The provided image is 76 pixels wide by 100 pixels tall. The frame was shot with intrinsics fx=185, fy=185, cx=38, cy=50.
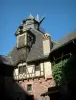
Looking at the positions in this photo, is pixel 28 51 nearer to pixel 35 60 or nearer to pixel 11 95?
pixel 35 60

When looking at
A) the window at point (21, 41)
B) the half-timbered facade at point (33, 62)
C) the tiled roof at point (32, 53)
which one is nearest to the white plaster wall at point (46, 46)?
the half-timbered facade at point (33, 62)

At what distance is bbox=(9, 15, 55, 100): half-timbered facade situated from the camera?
73.9 feet

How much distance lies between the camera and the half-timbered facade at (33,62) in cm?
2252

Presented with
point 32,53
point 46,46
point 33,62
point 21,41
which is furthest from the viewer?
point 21,41

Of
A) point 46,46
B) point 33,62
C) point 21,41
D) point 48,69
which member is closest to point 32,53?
point 33,62

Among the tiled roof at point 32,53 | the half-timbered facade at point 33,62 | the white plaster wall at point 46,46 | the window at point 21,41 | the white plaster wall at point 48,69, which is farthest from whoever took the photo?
the window at point 21,41

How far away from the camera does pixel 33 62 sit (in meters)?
24.2

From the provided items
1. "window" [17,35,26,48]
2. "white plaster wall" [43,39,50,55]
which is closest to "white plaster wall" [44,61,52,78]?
"white plaster wall" [43,39,50,55]

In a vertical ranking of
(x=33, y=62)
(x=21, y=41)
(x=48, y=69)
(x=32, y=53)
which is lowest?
(x=48, y=69)

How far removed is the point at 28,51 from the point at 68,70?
1070 centimetres

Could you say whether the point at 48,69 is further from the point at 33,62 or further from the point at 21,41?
the point at 21,41

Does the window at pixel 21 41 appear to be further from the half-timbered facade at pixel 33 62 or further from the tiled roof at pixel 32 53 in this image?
the tiled roof at pixel 32 53

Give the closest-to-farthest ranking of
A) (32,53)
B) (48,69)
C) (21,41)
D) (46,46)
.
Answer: (48,69)
(46,46)
(32,53)
(21,41)

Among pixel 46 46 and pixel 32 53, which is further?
pixel 32 53
